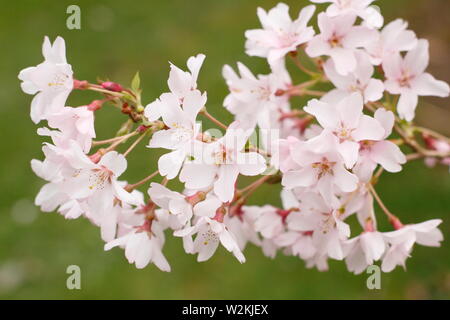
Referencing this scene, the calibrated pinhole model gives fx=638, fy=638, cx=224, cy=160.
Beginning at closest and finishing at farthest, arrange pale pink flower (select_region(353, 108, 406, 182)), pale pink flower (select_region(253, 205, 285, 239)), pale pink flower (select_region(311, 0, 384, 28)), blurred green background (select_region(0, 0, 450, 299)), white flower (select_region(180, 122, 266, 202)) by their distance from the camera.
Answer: white flower (select_region(180, 122, 266, 202))
pale pink flower (select_region(353, 108, 406, 182))
pale pink flower (select_region(311, 0, 384, 28))
pale pink flower (select_region(253, 205, 285, 239))
blurred green background (select_region(0, 0, 450, 299))

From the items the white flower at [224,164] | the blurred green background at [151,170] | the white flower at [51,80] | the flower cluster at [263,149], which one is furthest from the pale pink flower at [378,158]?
the blurred green background at [151,170]

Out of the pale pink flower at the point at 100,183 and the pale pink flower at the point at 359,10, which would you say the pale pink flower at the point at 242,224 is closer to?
the pale pink flower at the point at 100,183

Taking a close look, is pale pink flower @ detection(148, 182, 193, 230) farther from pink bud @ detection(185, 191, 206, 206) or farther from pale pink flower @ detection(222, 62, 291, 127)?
pale pink flower @ detection(222, 62, 291, 127)

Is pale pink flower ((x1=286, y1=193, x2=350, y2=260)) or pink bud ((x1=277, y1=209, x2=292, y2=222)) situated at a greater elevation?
pink bud ((x1=277, y1=209, x2=292, y2=222))

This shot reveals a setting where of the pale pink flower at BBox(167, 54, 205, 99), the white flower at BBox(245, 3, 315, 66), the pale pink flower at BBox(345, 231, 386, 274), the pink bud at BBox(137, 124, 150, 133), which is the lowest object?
the pale pink flower at BBox(345, 231, 386, 274)

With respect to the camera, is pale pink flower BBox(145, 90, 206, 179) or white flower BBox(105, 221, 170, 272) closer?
pale pink flower BBox(145, 90, 206, 179)

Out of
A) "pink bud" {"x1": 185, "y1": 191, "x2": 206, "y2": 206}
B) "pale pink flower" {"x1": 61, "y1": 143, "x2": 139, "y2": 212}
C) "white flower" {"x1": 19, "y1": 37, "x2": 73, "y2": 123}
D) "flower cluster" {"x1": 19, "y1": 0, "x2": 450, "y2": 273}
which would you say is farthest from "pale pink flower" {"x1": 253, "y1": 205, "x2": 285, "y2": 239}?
"white flower" {"x1": 19, "y1": 37, "x2": 73, "y2": 123}
